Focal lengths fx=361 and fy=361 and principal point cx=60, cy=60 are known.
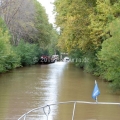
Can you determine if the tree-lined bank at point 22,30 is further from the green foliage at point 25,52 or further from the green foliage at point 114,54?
the green foliage at point 114,54

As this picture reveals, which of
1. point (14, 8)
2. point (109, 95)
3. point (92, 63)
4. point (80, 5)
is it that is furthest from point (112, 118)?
point (14, 8)

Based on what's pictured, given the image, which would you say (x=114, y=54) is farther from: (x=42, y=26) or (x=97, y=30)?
(x=42, y=26)

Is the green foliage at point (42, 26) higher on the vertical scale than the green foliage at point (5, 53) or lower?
higher

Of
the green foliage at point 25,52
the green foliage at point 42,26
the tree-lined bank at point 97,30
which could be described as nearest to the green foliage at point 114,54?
the tree-lined bank at point 97,30

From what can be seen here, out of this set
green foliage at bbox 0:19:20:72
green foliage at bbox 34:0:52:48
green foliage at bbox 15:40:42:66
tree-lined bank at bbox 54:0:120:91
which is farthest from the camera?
green foliage at bbox 34:0:52:48

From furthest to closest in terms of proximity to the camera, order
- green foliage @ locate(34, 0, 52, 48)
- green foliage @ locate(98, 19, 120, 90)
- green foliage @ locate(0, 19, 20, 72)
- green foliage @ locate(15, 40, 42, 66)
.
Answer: green foliage @ locate(34, 0, 52, 48), green foliage @ locate(15, 40, 42, 66), green foliage @ locate(0, 19, 20, 72), green foliage @ locate(98, 19, 120, 90)

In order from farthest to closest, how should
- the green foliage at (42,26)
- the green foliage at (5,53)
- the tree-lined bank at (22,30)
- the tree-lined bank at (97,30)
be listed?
1. the green foliage at (42,26)
2. the tree-lined bank at (22,30)
3. the green foliage at (5,53)
4. the tree-lined bank at (97,30)

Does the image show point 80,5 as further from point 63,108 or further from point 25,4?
point 25,4

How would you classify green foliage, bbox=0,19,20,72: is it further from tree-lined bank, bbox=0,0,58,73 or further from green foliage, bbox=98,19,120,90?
green foliage, bbox=98,19,120,90

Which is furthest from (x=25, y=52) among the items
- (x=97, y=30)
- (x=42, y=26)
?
(x=97, y=30)

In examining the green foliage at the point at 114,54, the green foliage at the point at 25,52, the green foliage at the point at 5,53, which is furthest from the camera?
the green foliage at the point at 25,52

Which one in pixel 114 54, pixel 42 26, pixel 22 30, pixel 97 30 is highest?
pixel 42 26

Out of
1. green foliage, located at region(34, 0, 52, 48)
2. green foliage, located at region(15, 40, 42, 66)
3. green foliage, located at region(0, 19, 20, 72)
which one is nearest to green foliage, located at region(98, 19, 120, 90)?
green foliage, located at region(0, 19, 20, 72)

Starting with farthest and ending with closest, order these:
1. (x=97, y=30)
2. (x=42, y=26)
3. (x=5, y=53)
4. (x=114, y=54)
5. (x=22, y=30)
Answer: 1. (x=42, y=26)
2. (x=22, y=30)
3. (x=5, y=53)
4. (x=97, y=30)
5. (x=114, y=54)
